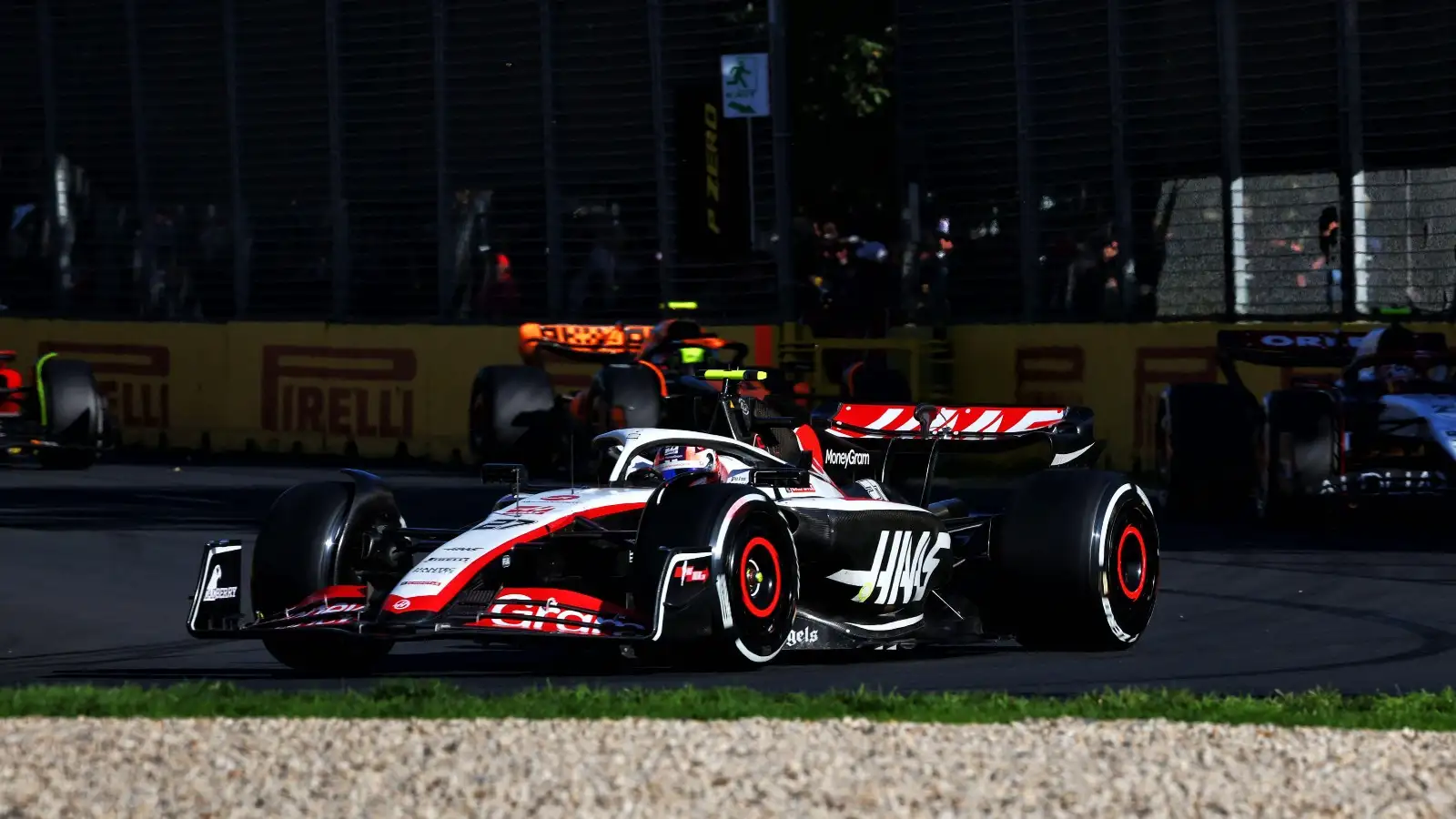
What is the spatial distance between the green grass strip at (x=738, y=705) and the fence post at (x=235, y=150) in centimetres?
1617

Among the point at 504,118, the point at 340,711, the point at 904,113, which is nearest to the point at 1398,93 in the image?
the point at 904,113

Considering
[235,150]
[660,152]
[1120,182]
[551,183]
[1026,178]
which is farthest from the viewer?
[235,150]

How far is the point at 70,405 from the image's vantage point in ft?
66.5

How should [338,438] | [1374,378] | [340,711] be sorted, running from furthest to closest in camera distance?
[338,438] → [1374,378] → [340,711]

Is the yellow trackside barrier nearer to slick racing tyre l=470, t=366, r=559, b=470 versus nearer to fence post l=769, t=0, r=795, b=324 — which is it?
fence post l=769, t=0, r=795, b=324

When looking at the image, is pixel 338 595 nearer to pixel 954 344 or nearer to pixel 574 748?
pixel 574 748

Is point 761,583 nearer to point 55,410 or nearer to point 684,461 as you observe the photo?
point 684,461

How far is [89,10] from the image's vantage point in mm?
25250

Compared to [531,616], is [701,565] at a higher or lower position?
higher

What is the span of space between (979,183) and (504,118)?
4464mm

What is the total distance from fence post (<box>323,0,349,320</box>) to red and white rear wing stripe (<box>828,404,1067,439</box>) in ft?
42.6

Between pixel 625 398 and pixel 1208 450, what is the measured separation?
450 cm

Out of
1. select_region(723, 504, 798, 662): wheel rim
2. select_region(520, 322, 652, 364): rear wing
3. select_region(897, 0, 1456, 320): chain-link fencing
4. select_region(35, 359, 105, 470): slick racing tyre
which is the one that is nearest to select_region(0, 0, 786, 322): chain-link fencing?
select_region(520, 322, 652, 364): rear wing

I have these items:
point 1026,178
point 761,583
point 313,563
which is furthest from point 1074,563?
point 1026,178
